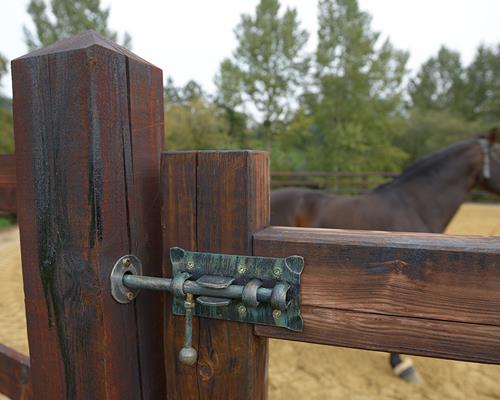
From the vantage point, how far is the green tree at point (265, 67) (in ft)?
35.6

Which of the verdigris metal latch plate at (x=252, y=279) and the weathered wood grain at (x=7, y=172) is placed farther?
the weathered wood grain at (x=7, y=172)

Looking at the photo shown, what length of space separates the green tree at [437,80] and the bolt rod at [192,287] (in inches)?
1161

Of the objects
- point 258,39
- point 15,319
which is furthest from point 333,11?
point 15,319

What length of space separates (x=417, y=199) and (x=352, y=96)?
1282cm

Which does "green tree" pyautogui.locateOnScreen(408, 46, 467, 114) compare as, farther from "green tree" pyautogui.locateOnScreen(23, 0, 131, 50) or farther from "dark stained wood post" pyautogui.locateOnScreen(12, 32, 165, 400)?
"dark stained wood post" pyautogui.locateOnScreen(12, 32, 165, 400)

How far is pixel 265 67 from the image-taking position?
39.5 ft

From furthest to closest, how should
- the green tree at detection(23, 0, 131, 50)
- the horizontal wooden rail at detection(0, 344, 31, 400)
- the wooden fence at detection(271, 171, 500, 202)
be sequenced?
the green tree at detection(23, 0, 131, 50) < the wooden fence at detection(271, 171, 500, 202) < the horizontal wooden rail at detection(0, 344, 31, 400)

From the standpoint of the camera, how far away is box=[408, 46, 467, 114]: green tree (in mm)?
26875

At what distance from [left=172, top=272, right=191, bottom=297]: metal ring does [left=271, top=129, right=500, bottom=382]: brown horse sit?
2.82 m

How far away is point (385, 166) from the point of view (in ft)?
49.5

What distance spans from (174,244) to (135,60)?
0.31 meters

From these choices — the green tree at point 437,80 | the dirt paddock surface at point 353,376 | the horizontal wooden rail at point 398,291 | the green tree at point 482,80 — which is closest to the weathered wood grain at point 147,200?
the horizontal wooden rail at point 398,291

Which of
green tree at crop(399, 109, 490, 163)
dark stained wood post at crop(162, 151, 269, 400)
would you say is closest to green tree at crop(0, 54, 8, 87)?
dark stained wood post at crop(162, 151, 269, 400)

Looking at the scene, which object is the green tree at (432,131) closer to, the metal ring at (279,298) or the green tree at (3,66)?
the green tree at (3,66)
